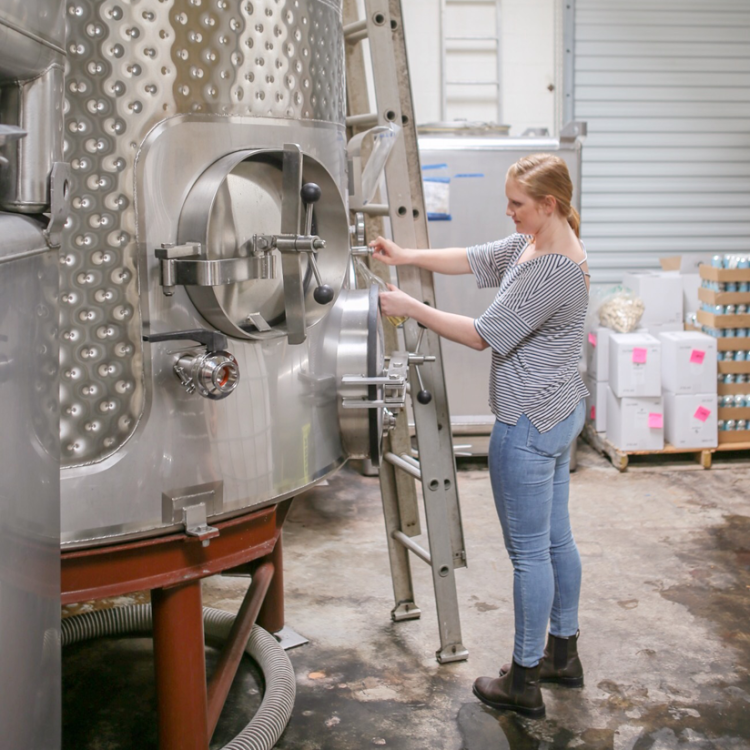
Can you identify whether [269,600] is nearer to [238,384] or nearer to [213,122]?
[238,384]

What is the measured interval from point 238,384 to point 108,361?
264mm

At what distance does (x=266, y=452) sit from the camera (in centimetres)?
176

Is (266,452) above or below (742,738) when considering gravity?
above

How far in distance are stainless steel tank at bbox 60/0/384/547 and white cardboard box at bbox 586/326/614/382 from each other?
3.28 metres

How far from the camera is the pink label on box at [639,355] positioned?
452cm

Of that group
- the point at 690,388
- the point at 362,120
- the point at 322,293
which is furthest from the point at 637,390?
the point at 322,293

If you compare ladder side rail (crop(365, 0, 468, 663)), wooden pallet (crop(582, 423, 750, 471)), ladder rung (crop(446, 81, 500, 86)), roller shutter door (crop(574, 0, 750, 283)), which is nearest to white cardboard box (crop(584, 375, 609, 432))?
wooden pallet (crop(582, 423, 750, 471))

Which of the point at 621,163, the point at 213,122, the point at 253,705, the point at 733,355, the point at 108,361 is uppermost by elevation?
the point at 621,163

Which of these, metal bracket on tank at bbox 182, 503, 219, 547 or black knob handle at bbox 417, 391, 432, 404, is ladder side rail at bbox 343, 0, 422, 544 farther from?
metal bracket on tank at bbox 182, 503, 219, 547

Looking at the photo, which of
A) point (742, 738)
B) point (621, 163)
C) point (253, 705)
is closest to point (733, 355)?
point (621, 163)

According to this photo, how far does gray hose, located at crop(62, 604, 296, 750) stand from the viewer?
208cm

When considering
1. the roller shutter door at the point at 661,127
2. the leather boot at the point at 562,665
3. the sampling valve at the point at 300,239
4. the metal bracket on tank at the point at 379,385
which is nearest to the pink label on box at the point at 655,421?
the roller shutter door at the point at 661,127

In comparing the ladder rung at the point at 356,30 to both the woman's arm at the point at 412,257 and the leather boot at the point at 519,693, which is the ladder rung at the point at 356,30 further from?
the leather boot at the point at 519,693

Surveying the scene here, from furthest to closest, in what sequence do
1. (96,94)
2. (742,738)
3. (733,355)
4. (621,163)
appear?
(621,163), (733,355), (742,738), (96,94)
